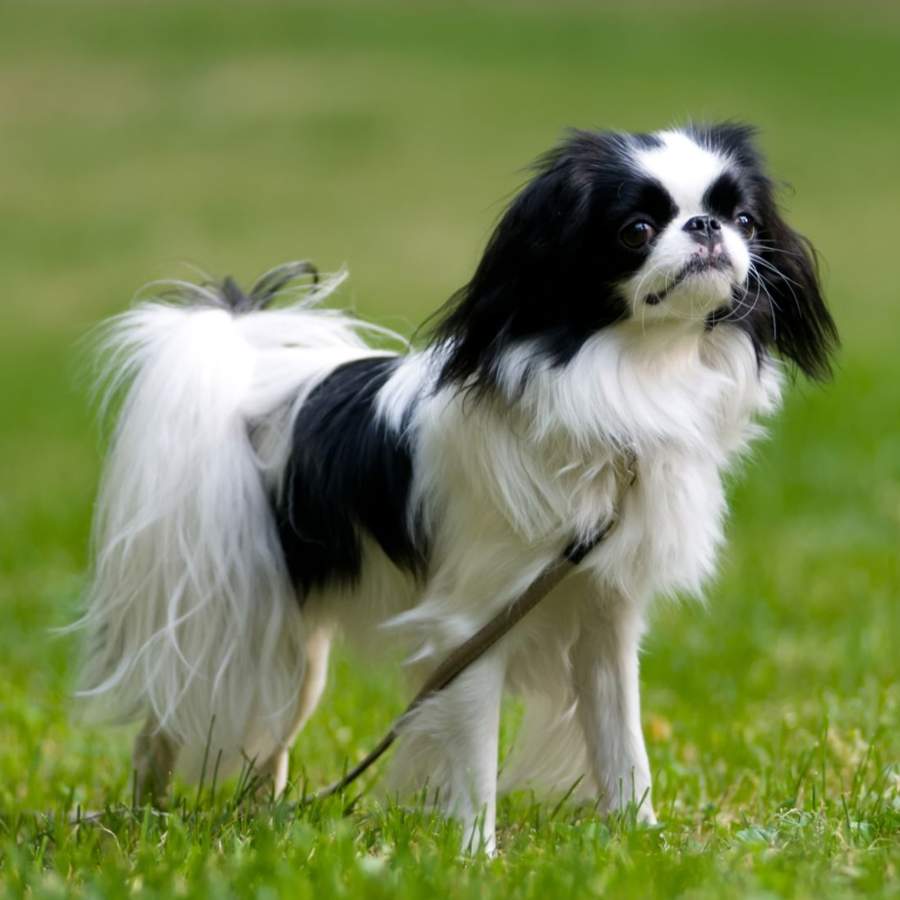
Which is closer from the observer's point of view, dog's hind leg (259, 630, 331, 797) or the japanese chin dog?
the japanese chin dog

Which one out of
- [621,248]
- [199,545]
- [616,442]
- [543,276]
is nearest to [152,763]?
[199,545]

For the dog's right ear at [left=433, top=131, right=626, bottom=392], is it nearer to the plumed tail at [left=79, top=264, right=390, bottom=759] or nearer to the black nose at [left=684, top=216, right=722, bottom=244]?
the black nose at [left=684, top=216, right=722, bottom=244]

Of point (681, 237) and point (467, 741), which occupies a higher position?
→ point (681, 237)

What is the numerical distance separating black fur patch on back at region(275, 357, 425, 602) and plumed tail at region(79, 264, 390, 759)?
0.07 meters

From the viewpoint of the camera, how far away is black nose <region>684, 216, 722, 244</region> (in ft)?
10.7

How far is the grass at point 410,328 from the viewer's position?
3.24m

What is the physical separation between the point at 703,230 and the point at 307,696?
1.69 m

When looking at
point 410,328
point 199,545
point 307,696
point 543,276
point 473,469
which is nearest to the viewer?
point 543,276

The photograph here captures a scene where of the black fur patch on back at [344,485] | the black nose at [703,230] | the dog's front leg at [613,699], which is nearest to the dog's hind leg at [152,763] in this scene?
the black fur patch on back at [344,485]

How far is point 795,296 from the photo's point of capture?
3637 mm

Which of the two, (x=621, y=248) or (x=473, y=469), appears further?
(x=473, y=469)

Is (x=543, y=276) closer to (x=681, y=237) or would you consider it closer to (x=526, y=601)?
(x=681, y=237)

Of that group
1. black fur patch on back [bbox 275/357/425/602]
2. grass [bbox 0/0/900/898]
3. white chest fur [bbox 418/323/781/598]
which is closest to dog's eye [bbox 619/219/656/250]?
white chest fur [bbox 418/323/781/598]

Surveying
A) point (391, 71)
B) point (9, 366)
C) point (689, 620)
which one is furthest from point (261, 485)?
point (391, 71)
